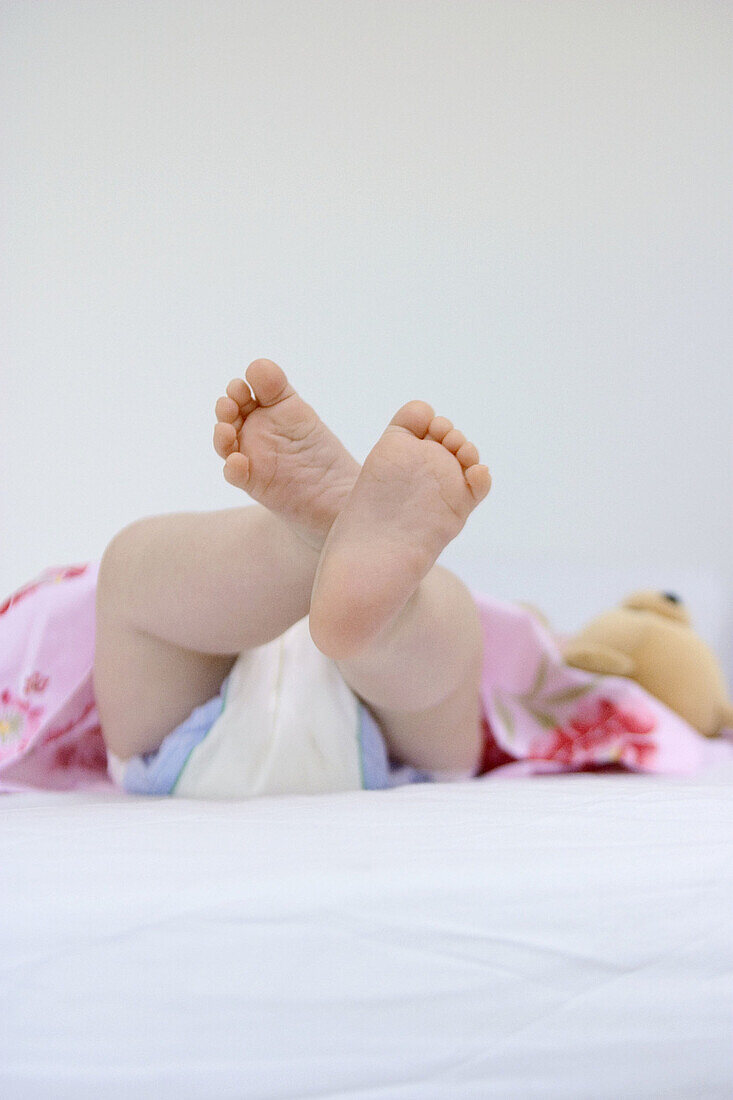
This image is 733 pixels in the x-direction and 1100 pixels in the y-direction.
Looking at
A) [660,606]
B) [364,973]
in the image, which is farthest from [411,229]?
[364,973]

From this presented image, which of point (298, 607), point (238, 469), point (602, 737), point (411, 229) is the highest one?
point (411, 229)

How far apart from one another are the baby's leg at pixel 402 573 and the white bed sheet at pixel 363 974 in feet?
0.49

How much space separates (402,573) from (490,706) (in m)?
0.38

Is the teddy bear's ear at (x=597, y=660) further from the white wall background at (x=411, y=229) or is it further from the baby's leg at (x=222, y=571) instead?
the white wall background at (x=411, y=229)

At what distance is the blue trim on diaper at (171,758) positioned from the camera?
81cm

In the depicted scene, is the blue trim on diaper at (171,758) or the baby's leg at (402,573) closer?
the baby's leg at (402,573)

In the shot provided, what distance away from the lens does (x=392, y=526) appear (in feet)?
2.06

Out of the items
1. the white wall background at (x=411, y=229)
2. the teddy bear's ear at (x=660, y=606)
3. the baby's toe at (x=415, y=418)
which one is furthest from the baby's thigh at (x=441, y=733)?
the white wall background at (x=411, y=229)

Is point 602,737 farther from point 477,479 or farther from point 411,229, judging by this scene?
point 411,229

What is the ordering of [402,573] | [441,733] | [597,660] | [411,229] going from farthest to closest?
[411,229]
[597,660]
[441,733]
[402,573]

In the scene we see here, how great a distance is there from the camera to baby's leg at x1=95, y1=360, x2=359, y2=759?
67cm

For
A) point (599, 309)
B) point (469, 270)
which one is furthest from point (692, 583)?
point (469, 270)

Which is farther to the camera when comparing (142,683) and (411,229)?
(411,229)

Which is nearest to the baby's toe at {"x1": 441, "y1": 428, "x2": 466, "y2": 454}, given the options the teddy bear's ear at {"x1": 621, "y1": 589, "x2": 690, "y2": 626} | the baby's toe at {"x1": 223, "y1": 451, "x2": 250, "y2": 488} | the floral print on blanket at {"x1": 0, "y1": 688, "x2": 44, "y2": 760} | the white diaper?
the baby's toe at {"x1": 223, "y1": 451, "x2": 250, "y2": 488}
